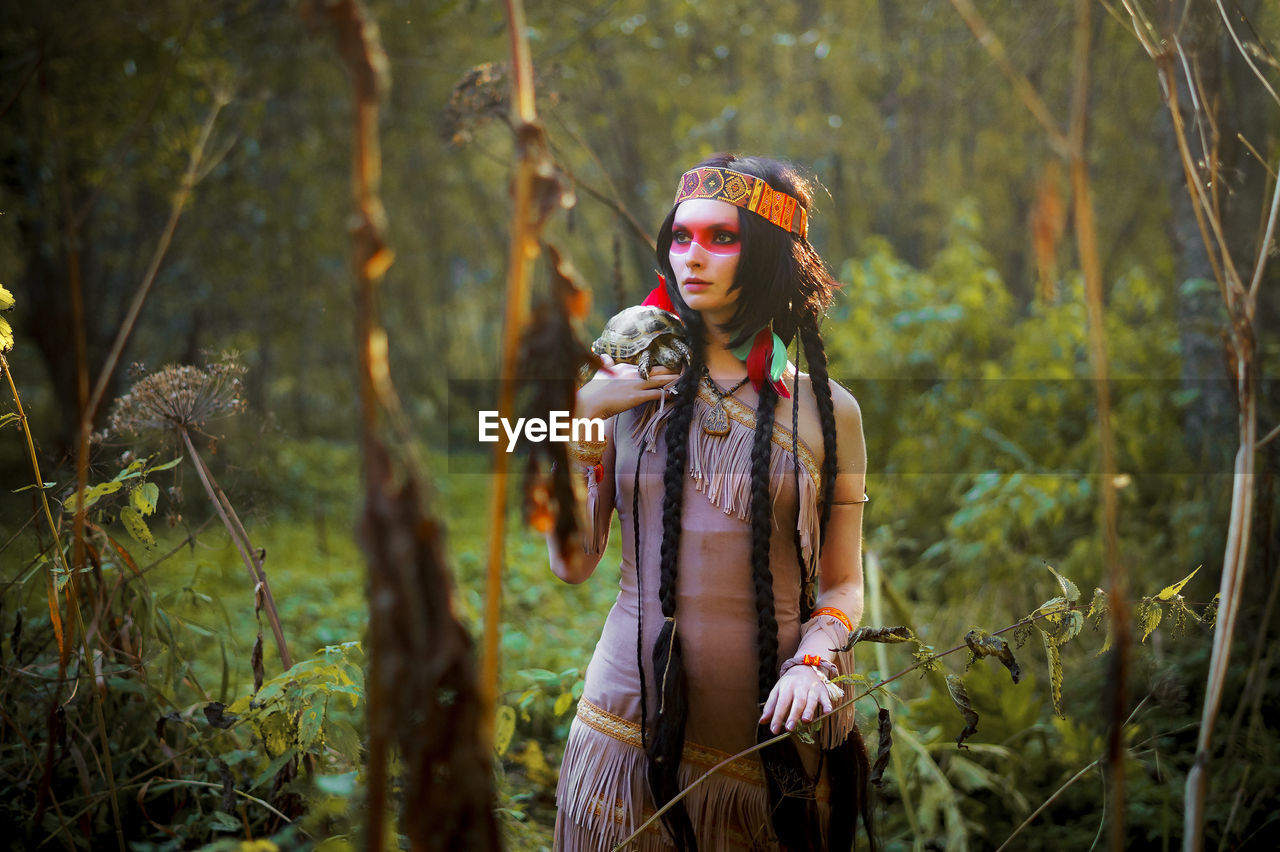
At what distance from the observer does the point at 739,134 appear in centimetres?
810

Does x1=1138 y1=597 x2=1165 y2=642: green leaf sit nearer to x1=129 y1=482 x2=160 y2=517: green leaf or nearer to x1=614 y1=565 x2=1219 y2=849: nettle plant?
x1=614 y1=565 x2=1219 y2=849: nettle plant

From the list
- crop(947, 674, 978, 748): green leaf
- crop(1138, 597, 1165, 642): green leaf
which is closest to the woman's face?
crop(947, 674, 978, 748): green leaf

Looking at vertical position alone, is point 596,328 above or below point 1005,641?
above

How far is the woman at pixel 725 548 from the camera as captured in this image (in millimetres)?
1707

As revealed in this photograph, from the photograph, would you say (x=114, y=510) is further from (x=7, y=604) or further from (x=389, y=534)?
(x=389, y=534)

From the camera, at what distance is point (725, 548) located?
1.77m

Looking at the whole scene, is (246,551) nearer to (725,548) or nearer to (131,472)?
(131,472)

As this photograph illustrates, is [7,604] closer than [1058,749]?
Yes

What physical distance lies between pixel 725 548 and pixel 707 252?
58 centimetres

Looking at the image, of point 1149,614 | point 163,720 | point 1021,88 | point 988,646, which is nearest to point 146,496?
point 163,720

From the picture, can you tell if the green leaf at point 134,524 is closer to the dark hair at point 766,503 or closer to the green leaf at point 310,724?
the green leaf at point 310,724

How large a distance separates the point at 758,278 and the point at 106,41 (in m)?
5.93

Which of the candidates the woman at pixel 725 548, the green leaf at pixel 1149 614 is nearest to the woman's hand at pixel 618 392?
the woman at pixel 725 548

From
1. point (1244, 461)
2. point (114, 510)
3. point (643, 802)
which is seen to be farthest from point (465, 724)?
point (114, 510)
